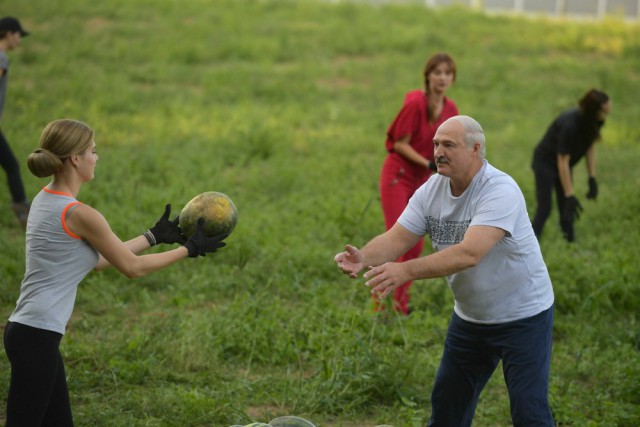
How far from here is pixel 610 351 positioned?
6.62 metres

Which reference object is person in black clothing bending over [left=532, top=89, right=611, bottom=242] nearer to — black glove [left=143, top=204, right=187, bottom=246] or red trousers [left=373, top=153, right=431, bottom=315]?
red trousers [left=373, top=153, right=431, bottom=315]

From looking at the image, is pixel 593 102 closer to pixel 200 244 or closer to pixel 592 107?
pixel 592 107

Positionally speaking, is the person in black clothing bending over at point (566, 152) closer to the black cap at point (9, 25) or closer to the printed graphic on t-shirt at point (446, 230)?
the printed graphic on t-shirt at point (446, 230)

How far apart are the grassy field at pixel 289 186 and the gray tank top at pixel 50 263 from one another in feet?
4.70

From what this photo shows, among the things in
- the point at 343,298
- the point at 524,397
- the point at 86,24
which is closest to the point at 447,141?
the point at 524,397

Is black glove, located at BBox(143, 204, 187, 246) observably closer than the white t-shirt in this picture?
No

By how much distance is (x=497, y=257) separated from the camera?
4273mm

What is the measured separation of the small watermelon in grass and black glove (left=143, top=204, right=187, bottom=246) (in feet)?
0.17

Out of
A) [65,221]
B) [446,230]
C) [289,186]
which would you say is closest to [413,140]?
[446,230]

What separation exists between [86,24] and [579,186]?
38.1 ft

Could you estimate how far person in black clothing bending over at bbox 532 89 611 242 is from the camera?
8742 mm

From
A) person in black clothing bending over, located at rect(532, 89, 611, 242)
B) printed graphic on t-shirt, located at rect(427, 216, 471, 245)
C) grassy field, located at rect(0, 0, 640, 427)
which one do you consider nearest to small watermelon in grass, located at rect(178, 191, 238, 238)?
printed graphic on t-shirt, located at rect(427, 216, 471, 245)

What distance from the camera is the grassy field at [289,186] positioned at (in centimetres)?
590

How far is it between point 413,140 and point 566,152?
2.33 meters
